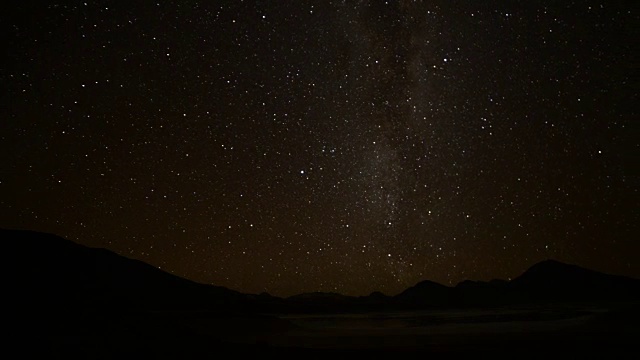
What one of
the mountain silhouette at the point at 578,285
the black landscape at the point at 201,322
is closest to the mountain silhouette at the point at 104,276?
the black landscape at the point at 201,322

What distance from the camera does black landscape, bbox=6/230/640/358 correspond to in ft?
57.9

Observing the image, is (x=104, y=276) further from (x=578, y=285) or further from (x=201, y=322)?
(x=578, y=285)

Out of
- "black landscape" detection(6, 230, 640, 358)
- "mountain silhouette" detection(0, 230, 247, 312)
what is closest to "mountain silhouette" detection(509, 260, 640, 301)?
"black landscape" detection(6, 230, 640, 358)

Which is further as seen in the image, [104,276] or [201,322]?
[104,276]

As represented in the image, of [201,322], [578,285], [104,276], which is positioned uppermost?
[578,285]

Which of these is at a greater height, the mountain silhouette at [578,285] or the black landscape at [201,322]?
the mountain silhouette at [578,285]

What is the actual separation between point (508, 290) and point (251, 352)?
181 meters

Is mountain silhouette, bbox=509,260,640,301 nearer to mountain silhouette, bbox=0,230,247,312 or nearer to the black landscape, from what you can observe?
the black landscape

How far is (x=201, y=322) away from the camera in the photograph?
37188mm

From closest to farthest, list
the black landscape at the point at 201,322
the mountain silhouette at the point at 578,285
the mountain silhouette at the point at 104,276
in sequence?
the black landscape at the point at 201,322
the mountain silhouette at the point at 104,276
the mountain silhouette at the point at 578,285

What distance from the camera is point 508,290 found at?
18200 cm

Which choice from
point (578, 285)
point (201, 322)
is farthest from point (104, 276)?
point (578, 285)

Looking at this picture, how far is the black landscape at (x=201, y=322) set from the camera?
17.6m

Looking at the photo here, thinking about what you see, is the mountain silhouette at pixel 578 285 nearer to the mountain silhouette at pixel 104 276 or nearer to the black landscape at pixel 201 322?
the black landscape at pixel 201 322
